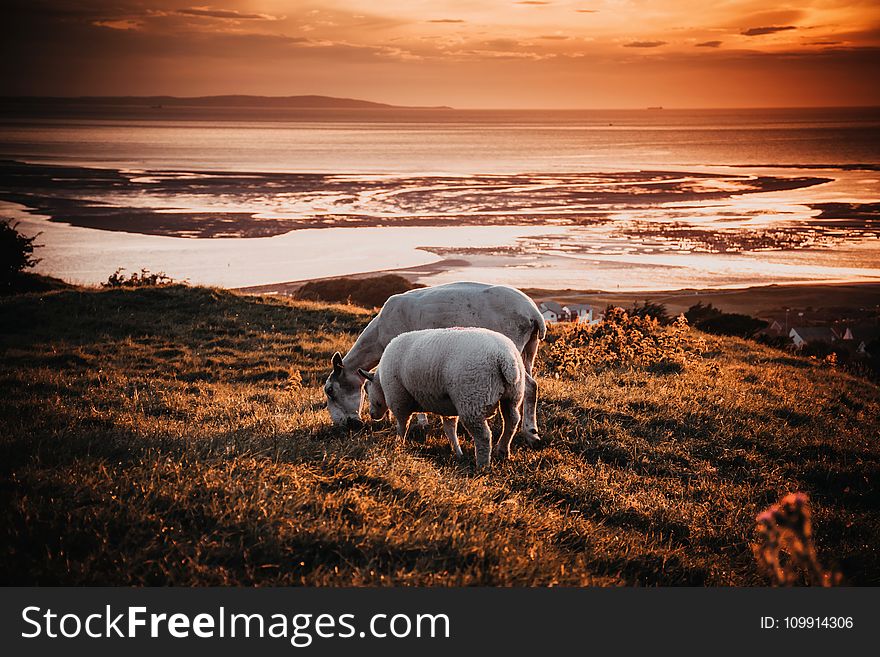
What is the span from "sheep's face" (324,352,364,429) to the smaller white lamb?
117cm

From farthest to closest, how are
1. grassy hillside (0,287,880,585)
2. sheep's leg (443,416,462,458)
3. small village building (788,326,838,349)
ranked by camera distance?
small village building (788,326,838,349), sheep's leg (443,416,462,458), grassy hillside (0,287,880,585)

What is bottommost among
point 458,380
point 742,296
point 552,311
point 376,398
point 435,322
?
point 552,311

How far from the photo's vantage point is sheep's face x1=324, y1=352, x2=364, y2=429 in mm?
10258

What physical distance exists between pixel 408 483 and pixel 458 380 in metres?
1.48

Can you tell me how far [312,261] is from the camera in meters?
42.7

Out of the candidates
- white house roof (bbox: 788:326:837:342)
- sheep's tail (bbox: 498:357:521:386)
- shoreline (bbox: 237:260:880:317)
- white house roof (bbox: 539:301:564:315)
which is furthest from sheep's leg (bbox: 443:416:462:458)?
white house roof (bbox: 788:326:837:342)

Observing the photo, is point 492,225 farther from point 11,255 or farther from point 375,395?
point 375,395

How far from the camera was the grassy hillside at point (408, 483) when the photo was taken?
16.9 feet

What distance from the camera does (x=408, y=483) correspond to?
22.7 ft

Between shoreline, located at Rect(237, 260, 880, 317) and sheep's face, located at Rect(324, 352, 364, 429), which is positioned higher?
sheep's face, located at Rect(324, 352, 364, 429)

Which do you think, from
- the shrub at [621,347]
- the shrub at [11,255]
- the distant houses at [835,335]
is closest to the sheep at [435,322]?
the shrub at [621,347]

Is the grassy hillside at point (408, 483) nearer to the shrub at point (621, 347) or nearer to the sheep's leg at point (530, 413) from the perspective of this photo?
the sheep's leg at point (530, 413)

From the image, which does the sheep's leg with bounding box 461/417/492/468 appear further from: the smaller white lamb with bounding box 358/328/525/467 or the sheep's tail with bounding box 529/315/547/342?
the sheep's tail with bounding box 529/315/547/342

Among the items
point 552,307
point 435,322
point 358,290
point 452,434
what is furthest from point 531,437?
point 358,290
